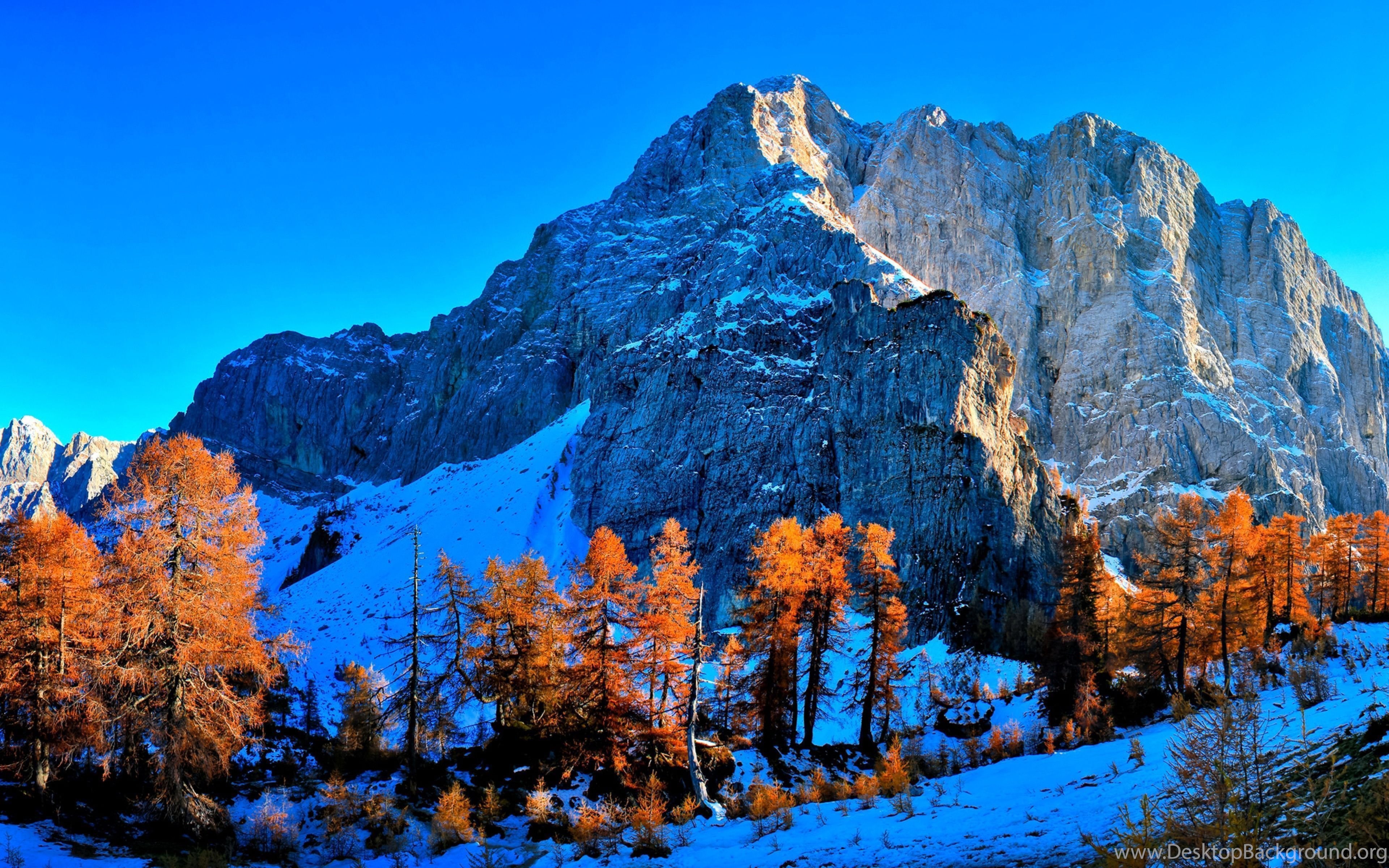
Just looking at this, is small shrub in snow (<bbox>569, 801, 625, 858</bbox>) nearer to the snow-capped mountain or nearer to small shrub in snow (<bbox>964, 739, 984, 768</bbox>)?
small shrub in snow (<bbox>964, 739, 984, 768</bbox>)

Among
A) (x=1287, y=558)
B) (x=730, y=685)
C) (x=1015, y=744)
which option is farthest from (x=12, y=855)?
(x=1287, y=558)

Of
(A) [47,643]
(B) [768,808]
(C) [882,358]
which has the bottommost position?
(B) [768,808]

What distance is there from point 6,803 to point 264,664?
5913 mm

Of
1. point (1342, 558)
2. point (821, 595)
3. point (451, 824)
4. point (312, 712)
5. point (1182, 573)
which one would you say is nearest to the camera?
point (451, 824)

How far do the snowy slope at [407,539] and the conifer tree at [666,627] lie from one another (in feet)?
79.5

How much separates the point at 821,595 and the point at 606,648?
28.2 ft

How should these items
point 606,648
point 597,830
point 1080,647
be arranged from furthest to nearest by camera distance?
point 1080,647 → point 606,648 → point 597,830

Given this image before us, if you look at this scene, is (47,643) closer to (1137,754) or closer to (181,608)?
(181,608)

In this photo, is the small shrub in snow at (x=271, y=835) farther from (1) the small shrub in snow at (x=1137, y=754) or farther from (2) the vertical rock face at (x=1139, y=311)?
(2) the vertical rock face at (x=1139, y=311)

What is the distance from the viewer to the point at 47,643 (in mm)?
18062

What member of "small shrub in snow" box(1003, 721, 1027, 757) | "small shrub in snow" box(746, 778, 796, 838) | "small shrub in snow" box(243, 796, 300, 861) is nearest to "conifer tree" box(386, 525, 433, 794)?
"small shrub in snow" box(243, 796, 300, 861)

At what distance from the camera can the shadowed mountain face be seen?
66.7m

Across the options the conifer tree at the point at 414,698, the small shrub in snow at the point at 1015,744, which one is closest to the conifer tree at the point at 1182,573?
the small shrub in snow at the point at 1015,744

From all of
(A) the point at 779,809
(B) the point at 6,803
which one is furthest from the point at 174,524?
(A) the point at 779,809
